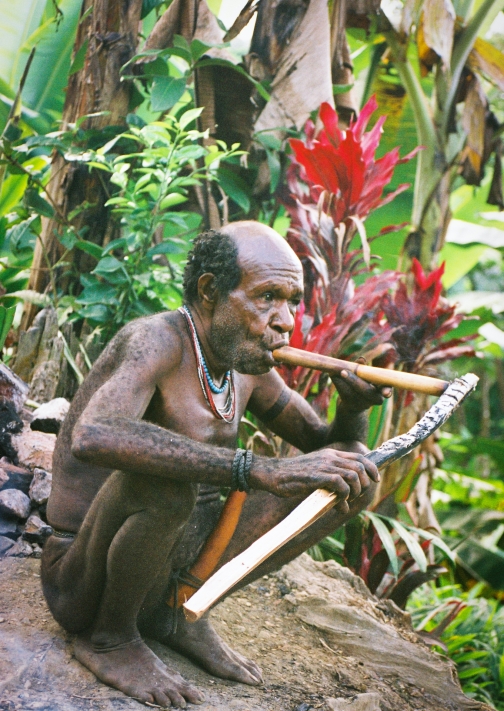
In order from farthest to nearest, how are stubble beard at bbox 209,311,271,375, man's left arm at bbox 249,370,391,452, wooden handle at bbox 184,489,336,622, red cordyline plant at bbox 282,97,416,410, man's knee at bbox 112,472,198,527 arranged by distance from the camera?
1. red cordyline plant at bbox 282,97,416,410
2. man's left arm at bbox 249,370,391,452
3. stubble beard at bbox 209,311,271,375
4. man's knee at bbox 112,472,198,527
5. wooden handle at bbox 184,489,336,622

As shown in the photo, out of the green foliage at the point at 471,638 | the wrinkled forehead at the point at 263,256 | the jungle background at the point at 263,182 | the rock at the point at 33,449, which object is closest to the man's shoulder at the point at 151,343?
the wrinkled forehead at the point at 263,256

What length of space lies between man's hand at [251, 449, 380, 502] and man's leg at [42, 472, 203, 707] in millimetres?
248

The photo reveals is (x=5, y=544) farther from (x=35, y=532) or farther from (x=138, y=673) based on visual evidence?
(x=138, y=673)

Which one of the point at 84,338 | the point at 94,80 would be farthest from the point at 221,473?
the point at 94,80

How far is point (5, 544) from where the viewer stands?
273cm

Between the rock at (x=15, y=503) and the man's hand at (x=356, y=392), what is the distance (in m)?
1.35

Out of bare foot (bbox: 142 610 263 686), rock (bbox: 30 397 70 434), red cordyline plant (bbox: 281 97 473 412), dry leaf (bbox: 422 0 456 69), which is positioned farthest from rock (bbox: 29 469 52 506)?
dry leaf (bbox: 422 0 456 69)

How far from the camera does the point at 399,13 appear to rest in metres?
4.84

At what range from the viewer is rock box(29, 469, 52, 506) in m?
2.89

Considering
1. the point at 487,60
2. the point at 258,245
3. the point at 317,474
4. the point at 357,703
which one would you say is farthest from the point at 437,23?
the point at 357,703

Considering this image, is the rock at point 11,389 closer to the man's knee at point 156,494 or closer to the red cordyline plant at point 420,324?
the man's knee at point 156,494

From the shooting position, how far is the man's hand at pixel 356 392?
7.45 feet

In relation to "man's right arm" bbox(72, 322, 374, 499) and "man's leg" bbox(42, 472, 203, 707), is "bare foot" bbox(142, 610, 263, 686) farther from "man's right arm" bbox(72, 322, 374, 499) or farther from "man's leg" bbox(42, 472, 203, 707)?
"man's right arm" bbox(72, 322, 374, 499)

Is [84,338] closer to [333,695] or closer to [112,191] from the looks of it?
[112,191]
